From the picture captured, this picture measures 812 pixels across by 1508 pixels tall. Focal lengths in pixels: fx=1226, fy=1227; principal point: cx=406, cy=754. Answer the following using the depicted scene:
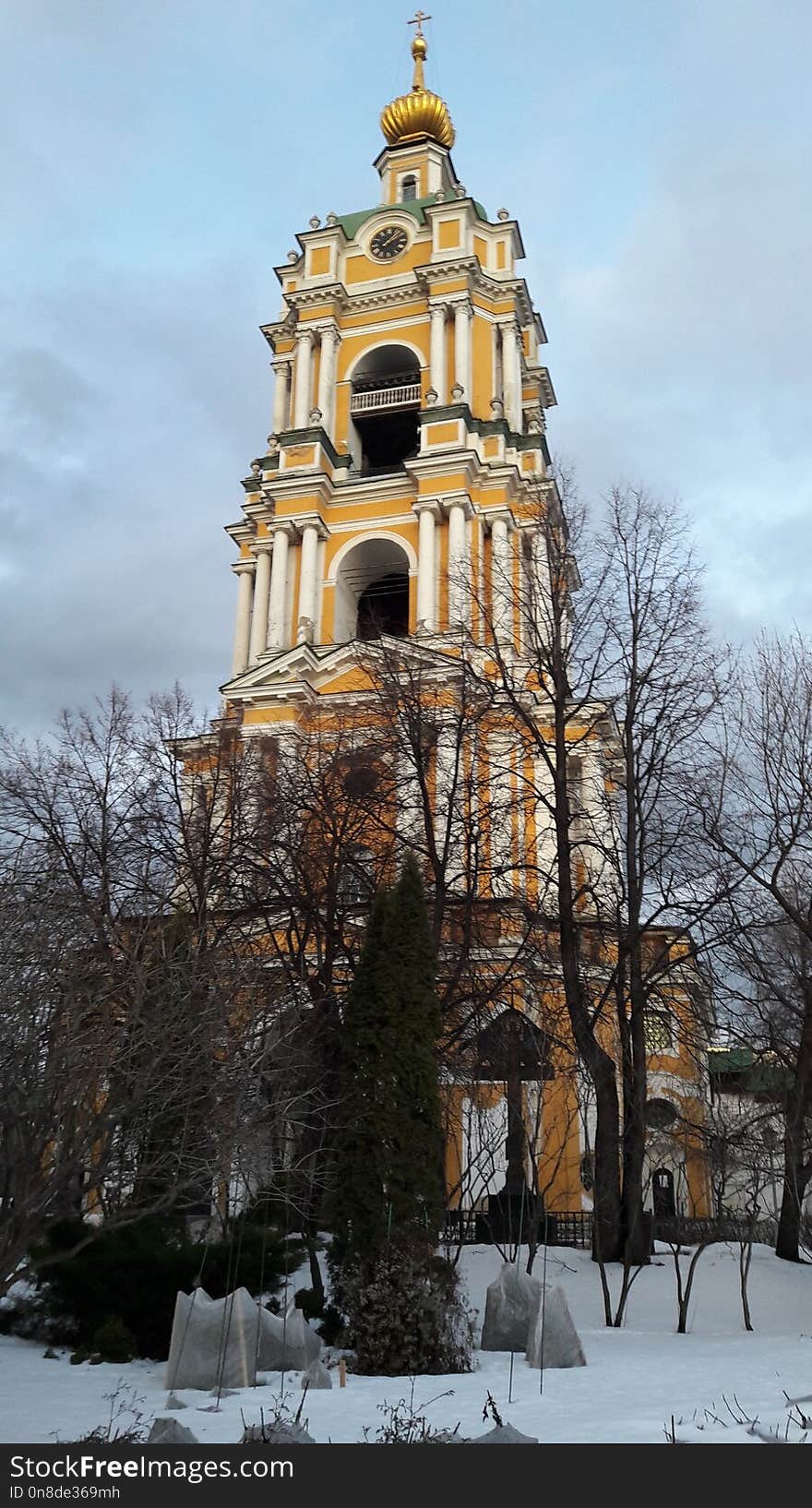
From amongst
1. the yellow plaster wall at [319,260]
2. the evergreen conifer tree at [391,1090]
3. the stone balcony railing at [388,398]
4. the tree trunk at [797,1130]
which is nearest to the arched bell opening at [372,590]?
the stone balcony railing at [388,398]

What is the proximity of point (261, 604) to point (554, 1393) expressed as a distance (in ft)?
85.3

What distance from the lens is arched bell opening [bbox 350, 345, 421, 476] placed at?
3603 cm

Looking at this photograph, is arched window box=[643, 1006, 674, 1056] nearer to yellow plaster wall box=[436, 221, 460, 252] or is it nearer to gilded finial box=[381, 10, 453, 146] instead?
yellow plaster wall box=[436, 221, 460, 252]

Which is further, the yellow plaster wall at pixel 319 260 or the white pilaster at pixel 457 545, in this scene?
the yellow plaster wall at pixel 319 260

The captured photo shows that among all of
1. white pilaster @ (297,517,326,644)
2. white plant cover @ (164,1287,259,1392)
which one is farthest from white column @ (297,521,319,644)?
white plant cover @ (164,1287,259,1392)

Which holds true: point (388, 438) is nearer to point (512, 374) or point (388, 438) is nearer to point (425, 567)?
point (512, 374)

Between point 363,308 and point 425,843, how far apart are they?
23.4 meters

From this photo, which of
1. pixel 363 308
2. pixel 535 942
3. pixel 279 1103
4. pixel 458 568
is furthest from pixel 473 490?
pixel 279 1103

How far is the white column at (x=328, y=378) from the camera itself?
35.8 meters

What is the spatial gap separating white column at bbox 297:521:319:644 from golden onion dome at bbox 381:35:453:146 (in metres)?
19.1

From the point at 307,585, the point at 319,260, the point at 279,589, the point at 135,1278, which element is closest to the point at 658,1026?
the point at 135,1278

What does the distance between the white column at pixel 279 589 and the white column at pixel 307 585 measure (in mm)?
424

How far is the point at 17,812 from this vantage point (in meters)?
19.1

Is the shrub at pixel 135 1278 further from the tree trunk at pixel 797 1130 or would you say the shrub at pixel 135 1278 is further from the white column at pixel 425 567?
the white column at pixel 425 567
